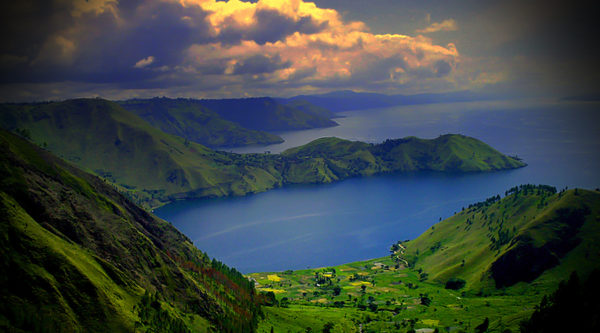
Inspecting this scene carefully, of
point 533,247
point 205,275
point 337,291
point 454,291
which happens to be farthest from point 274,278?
point 533,247

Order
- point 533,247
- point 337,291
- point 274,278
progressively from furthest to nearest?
point 274,278 → point 337,291 → point 533,247

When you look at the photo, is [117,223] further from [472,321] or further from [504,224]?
[504,224]

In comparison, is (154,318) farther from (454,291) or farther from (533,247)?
(533,247)

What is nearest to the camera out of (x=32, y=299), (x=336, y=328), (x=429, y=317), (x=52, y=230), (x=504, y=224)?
(x=32, y=299)

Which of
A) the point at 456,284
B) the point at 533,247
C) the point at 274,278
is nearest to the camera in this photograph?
the point at 533,247

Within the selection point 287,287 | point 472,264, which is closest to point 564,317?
point 472,264

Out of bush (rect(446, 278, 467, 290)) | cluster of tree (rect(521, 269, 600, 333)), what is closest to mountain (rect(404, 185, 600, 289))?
bush (rect(446, 278, 467, 290))
